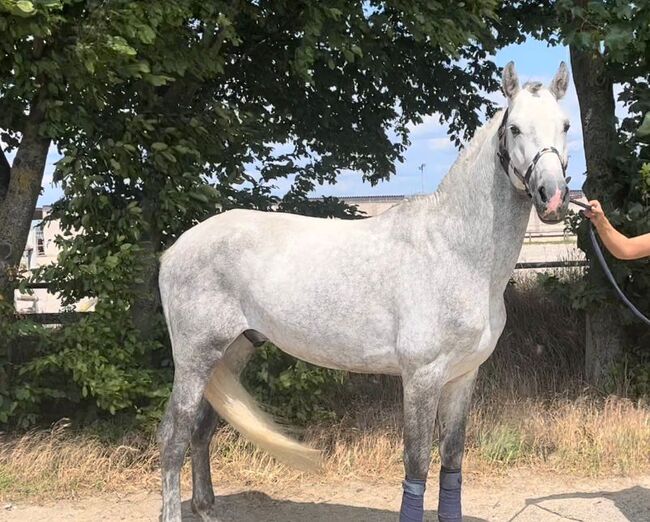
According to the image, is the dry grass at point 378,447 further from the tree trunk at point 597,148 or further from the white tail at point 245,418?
the white tail at point 245,418

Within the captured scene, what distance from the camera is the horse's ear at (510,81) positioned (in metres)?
2.97

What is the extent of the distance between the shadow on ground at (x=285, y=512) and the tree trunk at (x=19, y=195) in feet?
6.53

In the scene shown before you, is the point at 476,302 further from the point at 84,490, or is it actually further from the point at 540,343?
the point at 540,343

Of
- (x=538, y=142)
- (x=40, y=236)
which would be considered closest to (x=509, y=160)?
(x=538, y=142)

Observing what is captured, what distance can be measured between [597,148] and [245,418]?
364 cm

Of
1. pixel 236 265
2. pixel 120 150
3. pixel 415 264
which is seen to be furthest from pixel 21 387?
pixel 415 264

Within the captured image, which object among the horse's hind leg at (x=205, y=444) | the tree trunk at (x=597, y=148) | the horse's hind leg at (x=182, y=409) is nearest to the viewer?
the horse's hind leg at (x=182, y=409)

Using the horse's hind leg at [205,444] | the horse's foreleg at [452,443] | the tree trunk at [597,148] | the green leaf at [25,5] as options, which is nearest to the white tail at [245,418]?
the horse's hind leg at [205,444]

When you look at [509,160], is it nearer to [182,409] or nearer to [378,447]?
[182,409]

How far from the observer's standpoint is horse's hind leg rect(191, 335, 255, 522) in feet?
13.1

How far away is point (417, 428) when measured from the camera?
319 centimetres

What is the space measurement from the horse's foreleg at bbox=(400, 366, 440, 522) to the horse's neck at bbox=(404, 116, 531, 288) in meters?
0.54

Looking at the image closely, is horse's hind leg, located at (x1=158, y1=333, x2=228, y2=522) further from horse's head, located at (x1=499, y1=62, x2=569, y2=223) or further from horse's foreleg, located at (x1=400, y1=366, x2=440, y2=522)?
horse's head, located at (x1=499, y1=62, x2=569, y2=223)

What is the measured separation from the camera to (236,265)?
3652 mm
